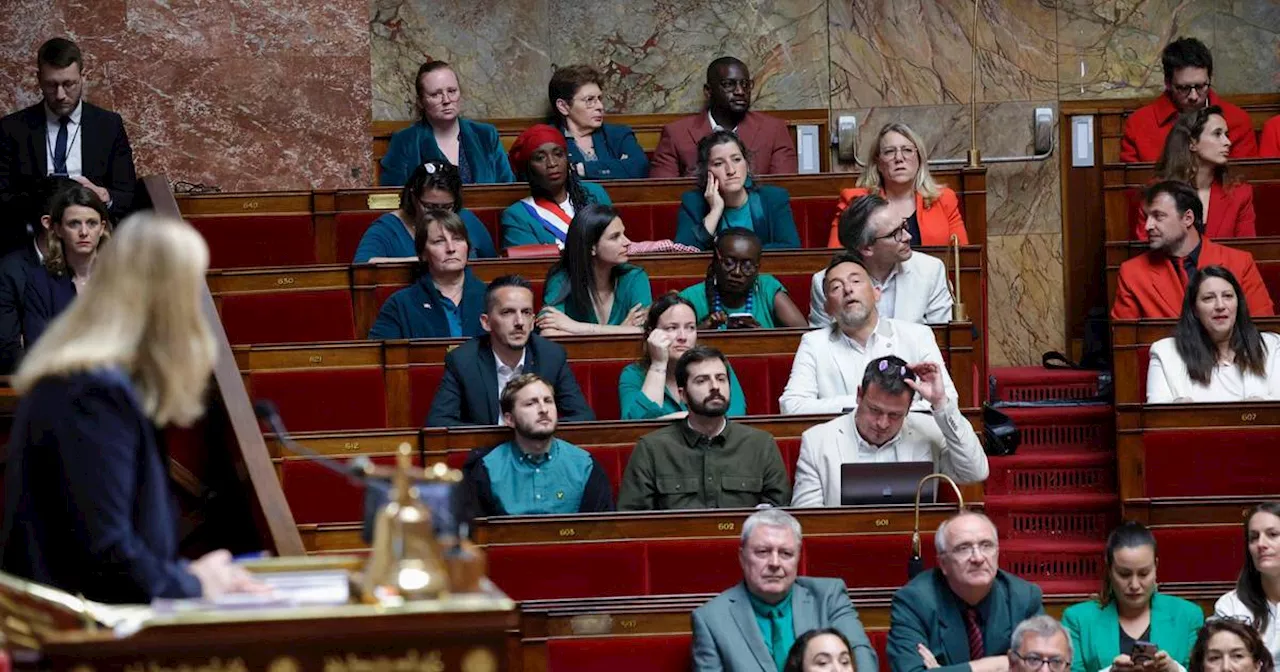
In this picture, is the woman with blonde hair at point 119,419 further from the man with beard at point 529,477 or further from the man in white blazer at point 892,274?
the man in white blazer at point 892,274

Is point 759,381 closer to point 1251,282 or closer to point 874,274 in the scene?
point 874,274

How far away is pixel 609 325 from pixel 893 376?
1151 millimetres

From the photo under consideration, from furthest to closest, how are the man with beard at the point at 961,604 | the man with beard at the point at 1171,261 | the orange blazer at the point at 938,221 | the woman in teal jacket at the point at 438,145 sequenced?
the woman in teal jacket at the point at 438,145
the orange blazer at the point at 938,221
the man with beard at the point at 1171,261
the man with beard at the point at 961,604

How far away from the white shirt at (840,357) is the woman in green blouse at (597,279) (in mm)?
569

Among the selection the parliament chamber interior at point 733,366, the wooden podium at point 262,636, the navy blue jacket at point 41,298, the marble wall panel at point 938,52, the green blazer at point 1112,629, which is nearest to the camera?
the wooden podium at point 262,636

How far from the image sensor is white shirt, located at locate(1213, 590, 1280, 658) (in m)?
4.59

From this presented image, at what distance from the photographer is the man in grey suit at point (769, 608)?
13.8ft

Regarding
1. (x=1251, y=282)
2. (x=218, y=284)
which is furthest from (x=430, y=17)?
(x=1251, y=282)

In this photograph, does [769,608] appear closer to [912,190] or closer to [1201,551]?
[1201,551]

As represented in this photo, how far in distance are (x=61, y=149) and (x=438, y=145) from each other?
1.15 m

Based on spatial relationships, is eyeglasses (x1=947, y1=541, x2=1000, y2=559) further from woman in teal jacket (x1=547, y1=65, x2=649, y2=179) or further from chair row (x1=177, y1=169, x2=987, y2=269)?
woman in teal jacket (x1=547, y1=65, x2=649, y2=179)

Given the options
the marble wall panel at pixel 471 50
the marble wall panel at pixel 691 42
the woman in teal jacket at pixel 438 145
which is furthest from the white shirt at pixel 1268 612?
the marble wall panel at pixel 471 50

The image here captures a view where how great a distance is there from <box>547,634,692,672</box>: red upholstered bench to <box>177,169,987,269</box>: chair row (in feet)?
8.34

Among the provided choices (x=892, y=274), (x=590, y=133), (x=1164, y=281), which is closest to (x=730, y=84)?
(x=590, y=133)
